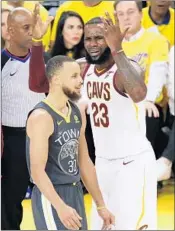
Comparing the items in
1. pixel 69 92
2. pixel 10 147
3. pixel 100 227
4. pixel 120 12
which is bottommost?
pixel 100 227

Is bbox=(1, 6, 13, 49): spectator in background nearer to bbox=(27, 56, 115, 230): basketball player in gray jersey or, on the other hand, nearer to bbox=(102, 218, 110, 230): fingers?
bbox=(27, 56, 115, 230): basketball player in gray jersey

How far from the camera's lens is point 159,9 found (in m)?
3.20

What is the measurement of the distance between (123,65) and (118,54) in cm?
4

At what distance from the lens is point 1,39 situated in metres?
3.03

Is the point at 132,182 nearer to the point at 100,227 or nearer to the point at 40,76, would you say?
the point at 100,227

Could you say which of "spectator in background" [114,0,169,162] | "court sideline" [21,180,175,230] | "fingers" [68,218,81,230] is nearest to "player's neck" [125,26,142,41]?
"spectator in background" [114,0,169,162]

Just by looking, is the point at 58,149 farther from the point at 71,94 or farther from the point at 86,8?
the point at 86,8

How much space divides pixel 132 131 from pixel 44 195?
44cm

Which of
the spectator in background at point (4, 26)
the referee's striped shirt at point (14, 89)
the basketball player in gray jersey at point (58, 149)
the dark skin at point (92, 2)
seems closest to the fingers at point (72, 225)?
the basketball player in gray jersey at point (58, 149)

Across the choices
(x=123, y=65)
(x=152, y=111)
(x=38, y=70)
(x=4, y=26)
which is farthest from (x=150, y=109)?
(x=4, y=26)

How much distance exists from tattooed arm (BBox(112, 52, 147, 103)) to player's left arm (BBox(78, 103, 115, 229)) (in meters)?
0.17

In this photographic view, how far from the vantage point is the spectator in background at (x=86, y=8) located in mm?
3051

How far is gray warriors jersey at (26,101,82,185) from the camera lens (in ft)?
9.30

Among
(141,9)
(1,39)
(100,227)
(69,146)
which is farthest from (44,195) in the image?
(141,9)
